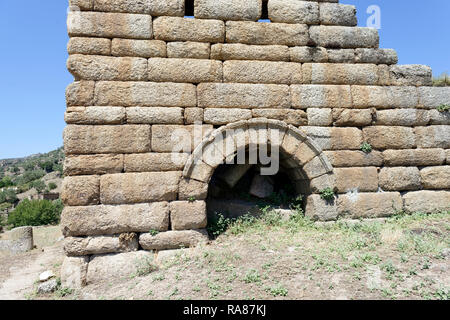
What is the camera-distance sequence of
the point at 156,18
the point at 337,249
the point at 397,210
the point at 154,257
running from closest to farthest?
the point at 337,249 < the point at 154,257 < the point at 156,18 < the point at 397,210

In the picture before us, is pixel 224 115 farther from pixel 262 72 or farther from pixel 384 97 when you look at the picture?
pixel 384 97

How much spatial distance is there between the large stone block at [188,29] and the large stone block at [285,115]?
1604 mm

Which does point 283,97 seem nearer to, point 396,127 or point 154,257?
point 396,127

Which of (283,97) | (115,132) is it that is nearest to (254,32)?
(283,97)

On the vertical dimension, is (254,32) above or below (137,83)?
above

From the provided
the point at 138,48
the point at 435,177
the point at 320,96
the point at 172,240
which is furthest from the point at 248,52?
the point at 435,177

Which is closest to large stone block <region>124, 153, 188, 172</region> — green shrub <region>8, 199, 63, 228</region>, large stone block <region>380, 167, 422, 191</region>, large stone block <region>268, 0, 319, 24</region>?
large stone block <region>268, 0, 319, 24</region>

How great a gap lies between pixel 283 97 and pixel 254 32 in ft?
4.62

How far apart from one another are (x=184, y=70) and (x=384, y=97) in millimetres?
4158

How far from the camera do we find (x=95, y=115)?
4.75 meters

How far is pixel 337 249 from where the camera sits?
440 cm

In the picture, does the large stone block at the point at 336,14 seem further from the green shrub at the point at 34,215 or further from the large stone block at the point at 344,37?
the green shrub at the point at 34,215

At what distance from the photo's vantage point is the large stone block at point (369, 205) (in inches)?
212
